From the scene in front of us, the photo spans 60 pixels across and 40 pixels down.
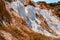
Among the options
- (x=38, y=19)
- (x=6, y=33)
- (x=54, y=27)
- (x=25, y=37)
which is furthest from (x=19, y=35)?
(x=54, y=27)

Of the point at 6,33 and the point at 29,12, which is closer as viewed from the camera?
the point at 6,33

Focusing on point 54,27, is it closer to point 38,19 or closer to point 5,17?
point 38,19

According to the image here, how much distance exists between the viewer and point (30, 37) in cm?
2203

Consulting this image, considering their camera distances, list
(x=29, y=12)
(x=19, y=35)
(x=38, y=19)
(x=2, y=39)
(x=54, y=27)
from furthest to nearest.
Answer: (x=54, y=27), (x=38, y=19), (x=29, y=12), (x=19, y=35), (x=2, y=39)

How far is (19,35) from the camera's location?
66.8 feet

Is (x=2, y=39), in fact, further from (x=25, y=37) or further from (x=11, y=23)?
(x=11, y=23)

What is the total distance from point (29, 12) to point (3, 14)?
13.0 m

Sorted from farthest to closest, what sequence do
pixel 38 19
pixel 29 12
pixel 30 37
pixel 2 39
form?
1. pixel 38 19
2. pixel 29 12
3. pixel 30 37
4. pixel 2 39

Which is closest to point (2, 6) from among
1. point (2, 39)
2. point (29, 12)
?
point (2, 39)

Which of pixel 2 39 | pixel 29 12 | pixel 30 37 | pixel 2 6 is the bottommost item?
pixel 2 39

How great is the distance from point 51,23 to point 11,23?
18762mm

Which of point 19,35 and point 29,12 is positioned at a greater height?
point 29,12

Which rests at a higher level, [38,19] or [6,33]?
[38,19]

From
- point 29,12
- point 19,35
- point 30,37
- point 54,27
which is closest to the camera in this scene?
point 19,35
